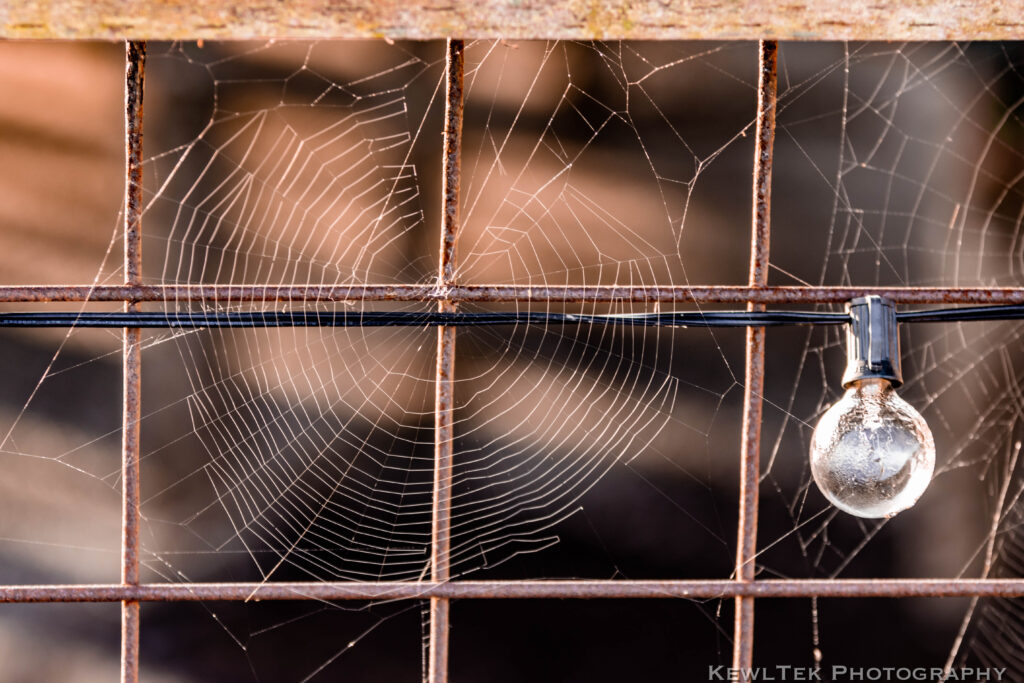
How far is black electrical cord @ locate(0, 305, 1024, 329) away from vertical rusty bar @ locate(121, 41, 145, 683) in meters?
0.06

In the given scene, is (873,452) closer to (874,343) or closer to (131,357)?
(874,343)

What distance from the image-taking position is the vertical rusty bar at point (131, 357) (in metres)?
1.10

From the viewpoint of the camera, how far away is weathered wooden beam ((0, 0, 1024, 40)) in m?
0.95

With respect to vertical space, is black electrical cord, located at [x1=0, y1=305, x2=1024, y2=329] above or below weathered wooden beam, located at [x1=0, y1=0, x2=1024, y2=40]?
below

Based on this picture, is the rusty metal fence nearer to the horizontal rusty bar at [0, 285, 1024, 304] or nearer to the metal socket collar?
the horizontal rusty bar at [0, 285, 1024, 304]

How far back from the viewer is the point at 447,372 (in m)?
1.12

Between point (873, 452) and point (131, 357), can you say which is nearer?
point (873, 452)

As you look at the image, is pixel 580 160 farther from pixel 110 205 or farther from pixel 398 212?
pixel 110 205

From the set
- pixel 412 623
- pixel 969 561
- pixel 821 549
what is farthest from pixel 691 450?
pixel 412 623

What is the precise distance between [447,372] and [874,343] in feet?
1.99

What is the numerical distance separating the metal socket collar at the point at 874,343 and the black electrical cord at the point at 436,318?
0.31 feet

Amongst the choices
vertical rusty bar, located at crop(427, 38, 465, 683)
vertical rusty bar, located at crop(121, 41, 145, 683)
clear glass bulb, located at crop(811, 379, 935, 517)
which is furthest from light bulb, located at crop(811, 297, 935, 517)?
vertical rusty bar, located at crop(121, 41, 145, 683)

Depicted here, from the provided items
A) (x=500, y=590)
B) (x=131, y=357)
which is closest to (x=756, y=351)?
(x=500, y=590)

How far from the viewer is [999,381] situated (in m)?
2.47
